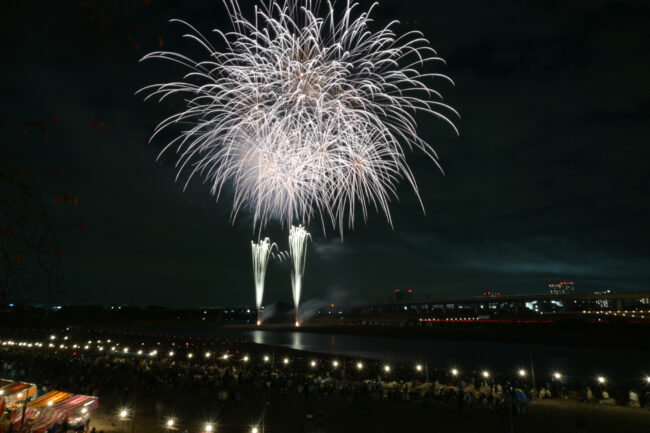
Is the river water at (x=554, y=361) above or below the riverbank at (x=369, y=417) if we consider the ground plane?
below

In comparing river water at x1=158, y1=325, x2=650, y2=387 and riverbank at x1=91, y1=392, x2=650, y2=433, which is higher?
riverbank at x1=91, y1=392, x2=650, y2=433

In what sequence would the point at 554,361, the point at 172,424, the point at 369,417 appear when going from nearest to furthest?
the point at 172,424
the point at 369,417
the point at 554,361

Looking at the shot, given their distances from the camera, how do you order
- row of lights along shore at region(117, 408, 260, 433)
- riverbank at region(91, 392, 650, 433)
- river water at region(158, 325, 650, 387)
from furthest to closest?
river water at region(158, 325, 650, 387) → riverbank at region(91, 392, 650, 433) → row of lights along shore at region(117, 408, 260, 433)

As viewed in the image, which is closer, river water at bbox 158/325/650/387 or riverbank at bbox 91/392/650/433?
riverbank at bbox 91/392/650/433

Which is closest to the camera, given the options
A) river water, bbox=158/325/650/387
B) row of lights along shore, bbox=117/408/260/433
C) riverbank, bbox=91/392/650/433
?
row of lights along shore, bbox=117/408/260/433

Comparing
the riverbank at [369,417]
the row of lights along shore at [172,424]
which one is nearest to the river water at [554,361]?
the riverbank at [369,417]

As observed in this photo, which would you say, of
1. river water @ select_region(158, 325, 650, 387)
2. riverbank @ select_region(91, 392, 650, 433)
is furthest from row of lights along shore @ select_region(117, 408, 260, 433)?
river water @ select_region(158, 325, 650, 387)

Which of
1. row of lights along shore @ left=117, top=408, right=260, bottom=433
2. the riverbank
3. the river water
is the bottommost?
the river water

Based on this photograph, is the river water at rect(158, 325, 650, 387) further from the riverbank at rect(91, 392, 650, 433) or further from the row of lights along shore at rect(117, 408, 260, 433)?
the row of lights along shore at rect(117, 408, 260, 433)

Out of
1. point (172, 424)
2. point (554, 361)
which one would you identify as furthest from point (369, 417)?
point (554, 361)

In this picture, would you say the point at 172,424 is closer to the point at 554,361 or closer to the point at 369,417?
the point at 369,417

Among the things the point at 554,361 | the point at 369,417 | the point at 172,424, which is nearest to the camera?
the point at 172,424

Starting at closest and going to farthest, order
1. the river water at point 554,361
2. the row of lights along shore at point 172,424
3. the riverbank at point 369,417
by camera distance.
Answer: the row of lights along shore at point 172,424
the riverbank at point 369,417
the river water at point 554,361

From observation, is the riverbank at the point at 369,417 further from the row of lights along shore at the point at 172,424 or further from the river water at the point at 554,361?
the river water at the point at 554,361
